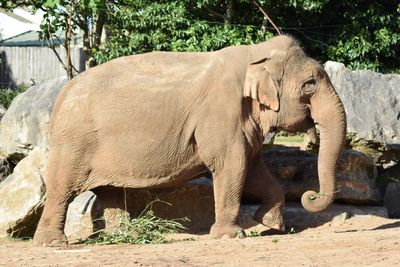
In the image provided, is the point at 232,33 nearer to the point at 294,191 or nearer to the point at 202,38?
the point at 202,38

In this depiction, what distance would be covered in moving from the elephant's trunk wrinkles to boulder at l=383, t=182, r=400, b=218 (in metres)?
2.81

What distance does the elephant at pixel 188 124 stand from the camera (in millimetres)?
10625

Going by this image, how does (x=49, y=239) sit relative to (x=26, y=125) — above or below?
below

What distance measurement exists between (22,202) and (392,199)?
5.21 meters

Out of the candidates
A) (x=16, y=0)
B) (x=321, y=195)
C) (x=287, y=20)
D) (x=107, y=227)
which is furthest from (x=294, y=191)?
(x=16, y=0)

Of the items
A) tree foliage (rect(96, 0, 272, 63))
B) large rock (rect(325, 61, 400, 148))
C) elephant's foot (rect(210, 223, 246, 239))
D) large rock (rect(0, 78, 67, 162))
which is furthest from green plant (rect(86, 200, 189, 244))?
tree foliage (rect(96, 0, 272, 63))

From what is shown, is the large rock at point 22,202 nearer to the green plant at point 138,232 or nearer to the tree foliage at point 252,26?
the green plant at point 138,232

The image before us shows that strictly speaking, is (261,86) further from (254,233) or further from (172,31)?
(172,31)

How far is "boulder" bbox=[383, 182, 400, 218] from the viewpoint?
13.2m

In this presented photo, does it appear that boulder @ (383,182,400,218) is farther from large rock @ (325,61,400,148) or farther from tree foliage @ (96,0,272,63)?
tree foliage @ (96,0,272,63)

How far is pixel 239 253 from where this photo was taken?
890cm

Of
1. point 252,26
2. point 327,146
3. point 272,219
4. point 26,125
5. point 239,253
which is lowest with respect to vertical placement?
point 272,219

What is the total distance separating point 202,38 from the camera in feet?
58.3

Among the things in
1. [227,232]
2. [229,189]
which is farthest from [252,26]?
[227,232]
